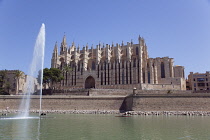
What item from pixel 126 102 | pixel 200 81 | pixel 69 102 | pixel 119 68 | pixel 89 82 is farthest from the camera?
pixel 89 82

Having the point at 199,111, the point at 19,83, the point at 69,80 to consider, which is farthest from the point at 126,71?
the point at 19,83

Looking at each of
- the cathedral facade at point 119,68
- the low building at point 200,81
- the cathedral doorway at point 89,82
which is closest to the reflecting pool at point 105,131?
the cathedral facade at point 119,68

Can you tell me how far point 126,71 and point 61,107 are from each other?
83.0ft

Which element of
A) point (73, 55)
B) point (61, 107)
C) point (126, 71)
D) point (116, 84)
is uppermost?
point (73, 55)

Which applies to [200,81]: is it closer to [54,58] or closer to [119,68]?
[119,68]

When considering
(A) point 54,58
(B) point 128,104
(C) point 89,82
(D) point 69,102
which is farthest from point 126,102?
(A) point 54,58

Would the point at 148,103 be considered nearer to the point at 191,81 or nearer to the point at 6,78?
the point at 191,81

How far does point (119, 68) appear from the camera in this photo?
201 feet

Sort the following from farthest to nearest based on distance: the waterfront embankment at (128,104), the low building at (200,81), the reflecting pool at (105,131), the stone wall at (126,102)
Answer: the low building at (200,81) < the stone wall at (126,102) < the waterfront embankment at (128,104) < the reflecting pool at (105,131)

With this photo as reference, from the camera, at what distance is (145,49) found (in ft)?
210

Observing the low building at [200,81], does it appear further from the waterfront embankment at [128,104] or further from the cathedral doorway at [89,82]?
the cathedral doorway at [89,82]

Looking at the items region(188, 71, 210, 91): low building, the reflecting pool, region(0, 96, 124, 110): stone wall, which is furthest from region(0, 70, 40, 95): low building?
region(188, 71, 210, 91): low building

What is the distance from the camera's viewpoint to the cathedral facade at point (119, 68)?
56500mm

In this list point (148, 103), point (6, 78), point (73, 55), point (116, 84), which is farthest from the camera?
point (73, 55)
